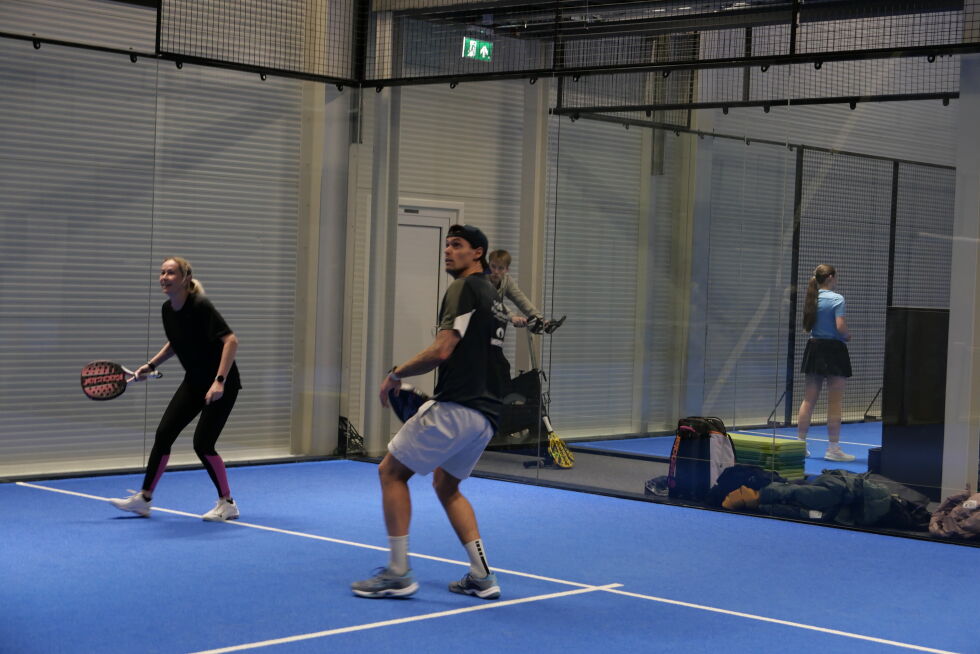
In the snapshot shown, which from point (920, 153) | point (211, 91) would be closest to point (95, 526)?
point (211, 91)

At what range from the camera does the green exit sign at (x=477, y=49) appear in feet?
35.0

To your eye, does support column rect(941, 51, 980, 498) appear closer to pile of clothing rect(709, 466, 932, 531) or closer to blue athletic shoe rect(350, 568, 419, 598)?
pile of clothing rect(709, 466, 932, 531)

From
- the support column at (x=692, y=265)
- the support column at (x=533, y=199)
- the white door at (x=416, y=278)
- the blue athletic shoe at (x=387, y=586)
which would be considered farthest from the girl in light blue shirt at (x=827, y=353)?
the blue athletic shoe at (x=387, y=586)

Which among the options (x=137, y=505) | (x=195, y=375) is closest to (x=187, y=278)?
(x=195, y=375)

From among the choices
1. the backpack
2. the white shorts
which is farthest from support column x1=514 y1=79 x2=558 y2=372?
the white shorts

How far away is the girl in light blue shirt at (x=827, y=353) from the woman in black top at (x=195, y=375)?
3876 millimetres

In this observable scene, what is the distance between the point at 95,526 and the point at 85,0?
4.05 m

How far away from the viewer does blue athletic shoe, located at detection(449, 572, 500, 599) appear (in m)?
6.32

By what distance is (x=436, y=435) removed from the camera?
20.4 ft

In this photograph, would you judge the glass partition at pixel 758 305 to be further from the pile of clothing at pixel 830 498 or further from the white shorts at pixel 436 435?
the white shorts at pixel 436 435

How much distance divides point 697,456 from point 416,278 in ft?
10.7

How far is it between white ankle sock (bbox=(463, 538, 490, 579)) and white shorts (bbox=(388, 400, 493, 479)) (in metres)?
0.42

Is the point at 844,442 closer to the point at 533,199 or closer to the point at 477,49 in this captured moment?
the point at 533,199

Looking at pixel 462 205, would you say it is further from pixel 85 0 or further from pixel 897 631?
pixel 897 631
